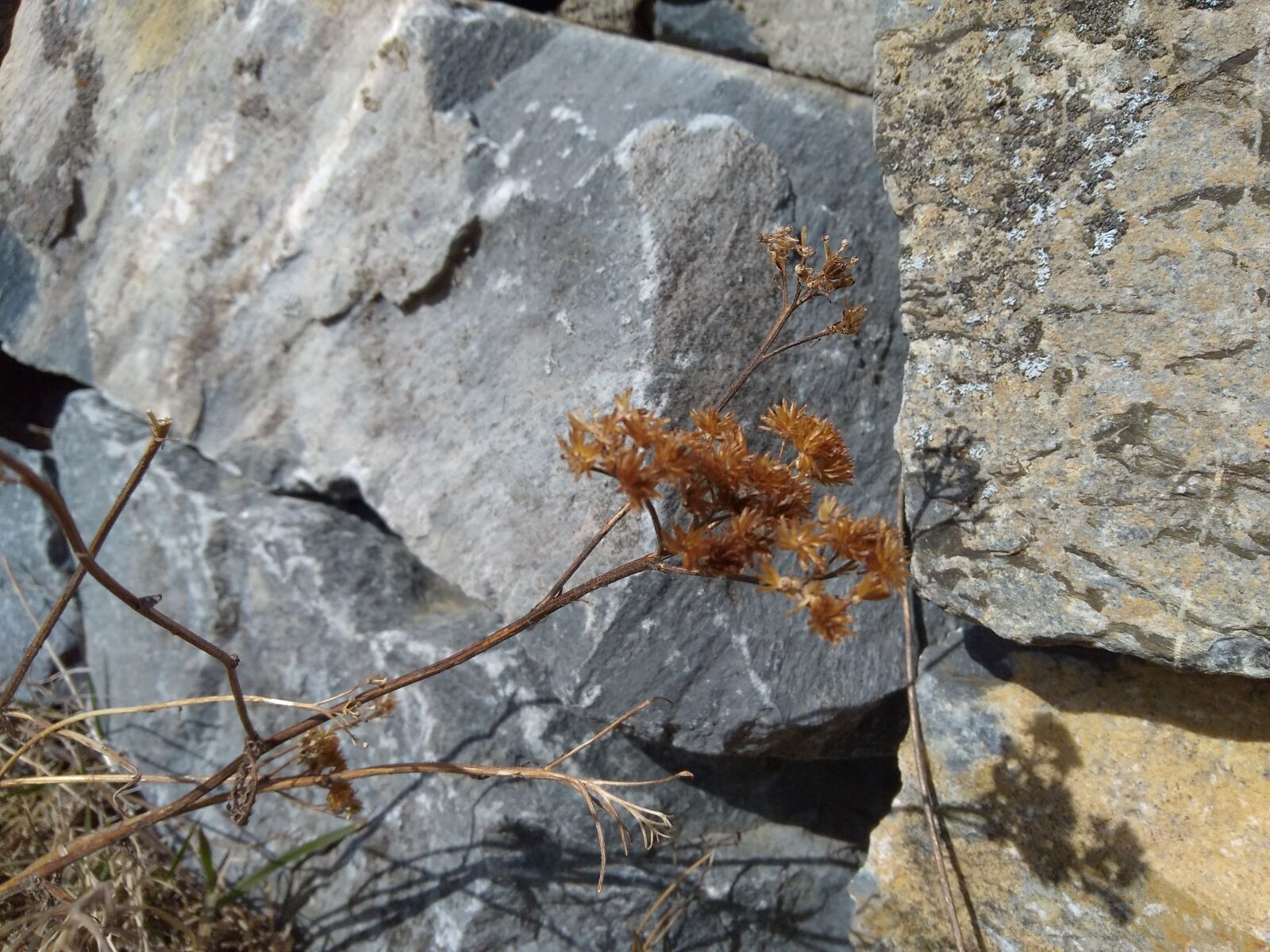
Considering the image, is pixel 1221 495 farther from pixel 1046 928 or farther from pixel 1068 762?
pixel 1046 928

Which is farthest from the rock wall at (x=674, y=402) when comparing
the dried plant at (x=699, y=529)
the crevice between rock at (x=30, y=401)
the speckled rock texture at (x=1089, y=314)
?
the dried plant at (x=699, y=529)

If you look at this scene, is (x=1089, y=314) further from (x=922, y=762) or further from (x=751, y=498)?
(x=922, y=762)

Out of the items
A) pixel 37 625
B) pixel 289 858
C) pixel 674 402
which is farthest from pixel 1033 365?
pixel 37 625

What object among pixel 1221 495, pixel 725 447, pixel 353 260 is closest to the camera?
pixel 725 447

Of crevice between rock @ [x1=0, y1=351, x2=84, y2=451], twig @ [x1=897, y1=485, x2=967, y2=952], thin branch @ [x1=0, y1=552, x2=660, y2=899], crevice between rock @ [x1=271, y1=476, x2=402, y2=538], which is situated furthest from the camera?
crevice between rock @ [x1=0, y1=351, x2=84, y2=451]

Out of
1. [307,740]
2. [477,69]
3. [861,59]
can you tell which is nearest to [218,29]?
[477,69]

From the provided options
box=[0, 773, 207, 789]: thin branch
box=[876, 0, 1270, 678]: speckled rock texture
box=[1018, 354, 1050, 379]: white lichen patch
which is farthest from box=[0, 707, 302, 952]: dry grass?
box=[1018, 354, 1050, 379]: white lichen patch

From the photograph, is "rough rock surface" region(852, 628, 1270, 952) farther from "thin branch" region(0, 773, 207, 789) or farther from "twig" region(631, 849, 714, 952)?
"thin branch" region(0, 773, 207, 789)
